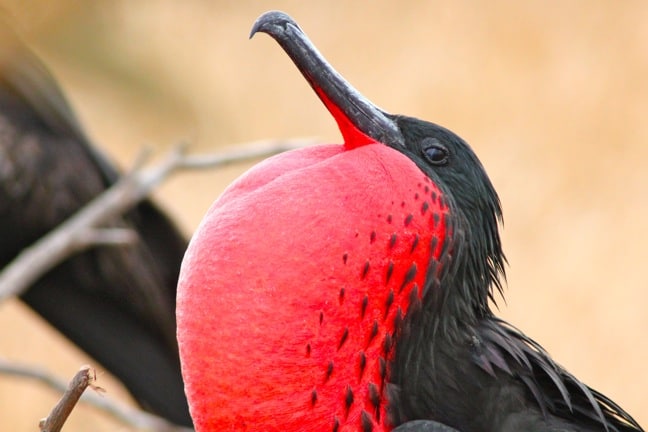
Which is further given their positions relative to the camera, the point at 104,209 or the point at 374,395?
the point at 104,209

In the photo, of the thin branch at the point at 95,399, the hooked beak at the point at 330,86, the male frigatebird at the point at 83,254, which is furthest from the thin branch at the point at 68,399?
the male frigatebird at the point at 83,254

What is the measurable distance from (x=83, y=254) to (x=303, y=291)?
2527 millimetres

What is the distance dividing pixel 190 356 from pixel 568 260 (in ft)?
15.0

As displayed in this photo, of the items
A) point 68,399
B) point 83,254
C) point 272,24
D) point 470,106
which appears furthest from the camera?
point 470,106

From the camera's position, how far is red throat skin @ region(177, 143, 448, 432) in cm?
161

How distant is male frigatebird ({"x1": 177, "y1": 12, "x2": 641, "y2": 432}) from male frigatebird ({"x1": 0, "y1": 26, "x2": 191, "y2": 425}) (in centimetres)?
205

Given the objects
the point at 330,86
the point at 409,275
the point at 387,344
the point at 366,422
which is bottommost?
the point at 366,422

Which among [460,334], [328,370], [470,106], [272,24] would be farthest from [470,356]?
[470,106]

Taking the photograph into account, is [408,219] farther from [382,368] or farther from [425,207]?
[382,368]

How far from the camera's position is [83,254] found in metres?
4.01

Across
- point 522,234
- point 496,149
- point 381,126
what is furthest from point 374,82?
point 381,126

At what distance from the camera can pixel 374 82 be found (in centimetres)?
616

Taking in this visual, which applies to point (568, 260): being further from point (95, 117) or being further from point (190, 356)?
point (190, 356)

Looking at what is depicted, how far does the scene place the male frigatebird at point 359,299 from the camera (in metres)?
1.61
